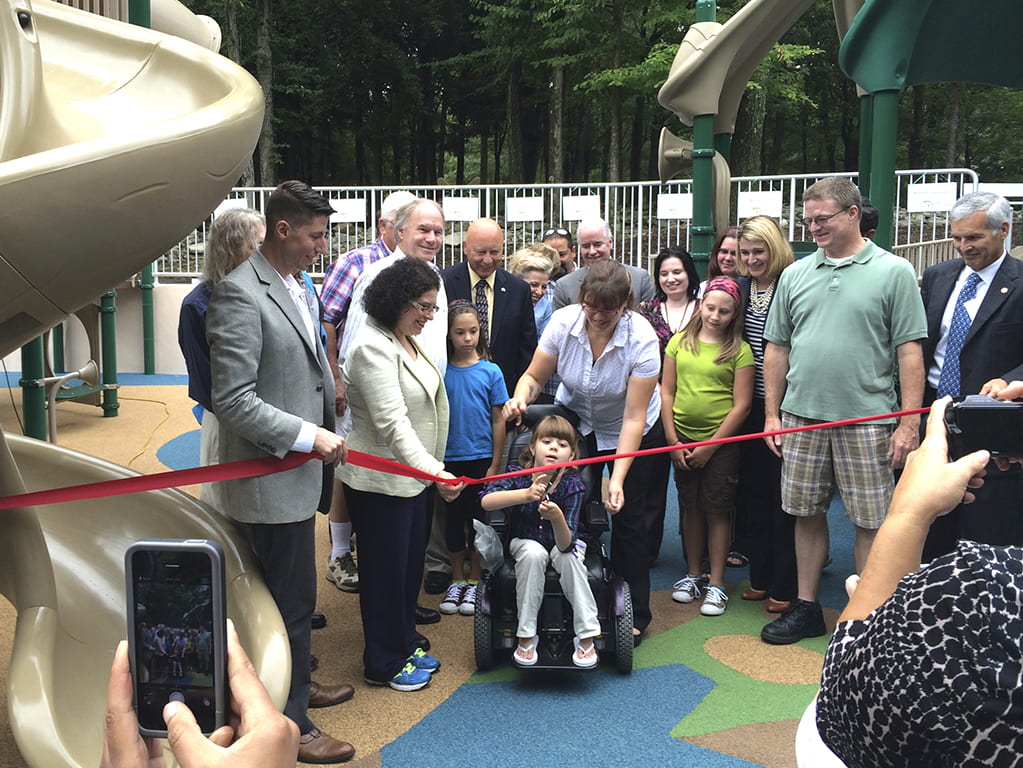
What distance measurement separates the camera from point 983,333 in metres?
4.11

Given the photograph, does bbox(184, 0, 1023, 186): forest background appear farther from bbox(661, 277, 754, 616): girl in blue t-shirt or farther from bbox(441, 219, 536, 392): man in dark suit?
bbox(661, 277, 754, 616): girl in blue t-shirt

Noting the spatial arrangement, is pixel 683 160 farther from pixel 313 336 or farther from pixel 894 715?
pixel 894 715

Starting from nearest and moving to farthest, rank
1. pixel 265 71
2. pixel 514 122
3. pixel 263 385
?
pixel 263 385, pixel 265 71, pixel 514 122

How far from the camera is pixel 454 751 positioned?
3.25 m

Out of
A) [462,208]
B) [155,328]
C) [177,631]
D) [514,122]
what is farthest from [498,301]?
[514,122]

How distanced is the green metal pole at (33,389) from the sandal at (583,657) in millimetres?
3033

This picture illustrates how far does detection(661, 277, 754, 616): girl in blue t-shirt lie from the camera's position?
4598 millimetres

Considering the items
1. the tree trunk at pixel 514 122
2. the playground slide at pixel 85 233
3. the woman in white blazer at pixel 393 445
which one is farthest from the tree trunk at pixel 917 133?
the playground slide at pixel 85 233

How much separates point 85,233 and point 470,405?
8.72 feet

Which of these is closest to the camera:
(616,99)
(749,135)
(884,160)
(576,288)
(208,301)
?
(208,301)

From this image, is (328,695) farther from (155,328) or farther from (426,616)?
(155,328)

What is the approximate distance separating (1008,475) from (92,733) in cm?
357

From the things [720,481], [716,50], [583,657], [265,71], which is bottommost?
[583,657]

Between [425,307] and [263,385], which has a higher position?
[425,307]
